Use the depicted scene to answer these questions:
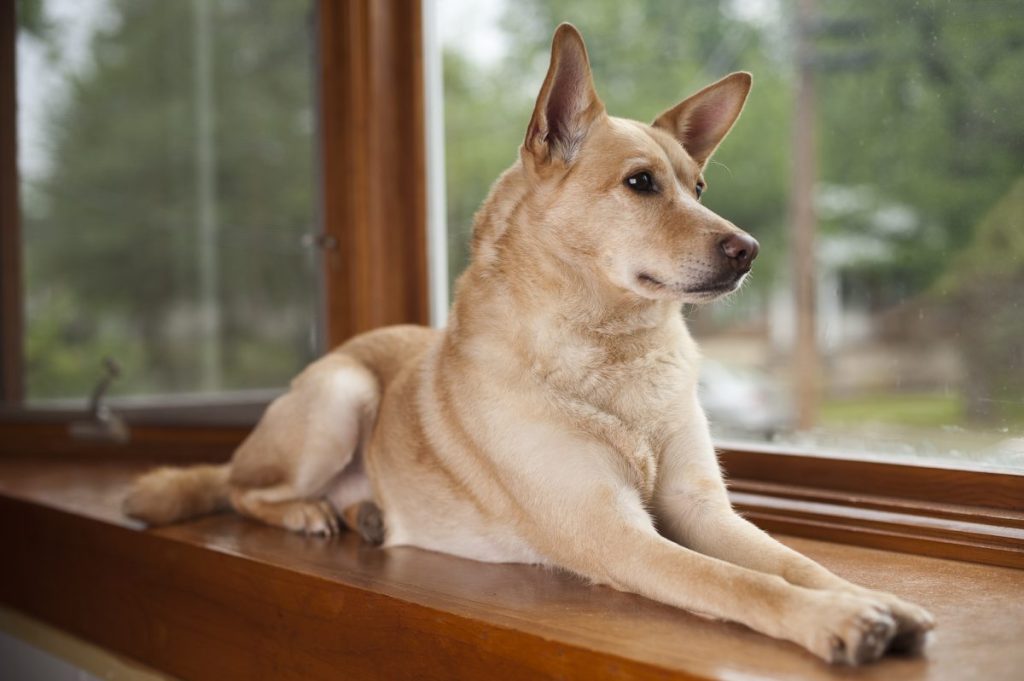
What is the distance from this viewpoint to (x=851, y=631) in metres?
1.02

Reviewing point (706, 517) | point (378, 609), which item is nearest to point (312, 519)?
point (378, 609)

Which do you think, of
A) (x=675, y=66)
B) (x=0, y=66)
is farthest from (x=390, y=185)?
(x=675, y=66)

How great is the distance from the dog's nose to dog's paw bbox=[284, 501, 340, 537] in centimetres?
99

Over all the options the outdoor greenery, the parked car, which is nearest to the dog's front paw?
the outdoor greenery

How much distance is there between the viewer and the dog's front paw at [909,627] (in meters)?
1.05

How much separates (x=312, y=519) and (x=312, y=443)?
0.16 m

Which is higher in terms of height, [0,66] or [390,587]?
[0,66]

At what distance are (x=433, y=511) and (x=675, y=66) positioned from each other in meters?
5.13

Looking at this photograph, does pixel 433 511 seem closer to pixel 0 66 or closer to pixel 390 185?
pixel 390 185

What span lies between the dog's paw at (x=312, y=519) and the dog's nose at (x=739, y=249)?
0.99 m

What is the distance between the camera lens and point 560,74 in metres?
1.49

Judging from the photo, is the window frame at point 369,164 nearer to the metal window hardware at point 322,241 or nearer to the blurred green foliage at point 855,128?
the metal window hardware at point 322,241

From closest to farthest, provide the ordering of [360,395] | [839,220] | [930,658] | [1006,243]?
[930,658]
[360,395]
[1006,243]
[839,220]

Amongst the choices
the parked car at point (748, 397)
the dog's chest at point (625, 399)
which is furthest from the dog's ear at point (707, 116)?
the parked car at point (748, 397)
